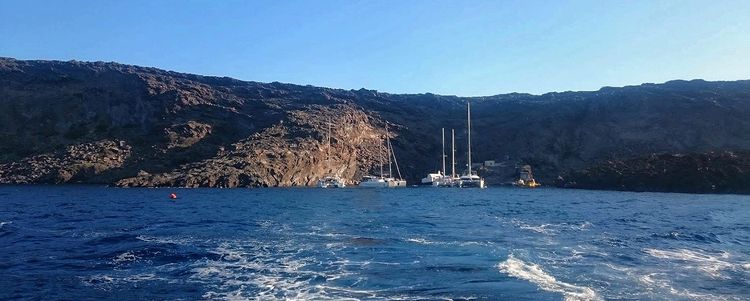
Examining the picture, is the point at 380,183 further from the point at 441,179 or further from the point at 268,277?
the point at 268,277

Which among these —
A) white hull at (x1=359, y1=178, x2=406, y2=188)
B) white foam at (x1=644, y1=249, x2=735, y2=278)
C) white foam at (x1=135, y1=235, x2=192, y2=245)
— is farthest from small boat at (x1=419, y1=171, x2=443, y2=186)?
white foam at (x1=644, y1=249, x2=735, y2=278)

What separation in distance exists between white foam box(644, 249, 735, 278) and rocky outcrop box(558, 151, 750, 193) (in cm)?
6986

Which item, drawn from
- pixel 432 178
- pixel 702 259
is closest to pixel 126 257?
pixel 702 259

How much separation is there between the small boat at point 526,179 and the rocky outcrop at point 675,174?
776 centimetres

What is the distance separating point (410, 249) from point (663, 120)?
121 metres

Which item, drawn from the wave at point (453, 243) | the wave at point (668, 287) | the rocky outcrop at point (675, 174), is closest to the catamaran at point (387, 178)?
the rocky outcrop at point (675, 174)

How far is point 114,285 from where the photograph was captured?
18422mm

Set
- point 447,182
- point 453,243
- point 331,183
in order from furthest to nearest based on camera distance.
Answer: point 447,182 < point 331,183 < point 453,243

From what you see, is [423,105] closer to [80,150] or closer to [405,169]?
[405,169]

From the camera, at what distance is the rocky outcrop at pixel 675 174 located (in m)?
88.4

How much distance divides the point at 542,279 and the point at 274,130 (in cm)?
10802

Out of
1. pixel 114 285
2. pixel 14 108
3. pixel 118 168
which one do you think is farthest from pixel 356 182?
pixel 114 285

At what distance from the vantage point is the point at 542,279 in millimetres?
19797

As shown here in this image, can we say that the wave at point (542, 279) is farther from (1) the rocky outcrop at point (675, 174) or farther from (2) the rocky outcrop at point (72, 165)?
(2) the rocky outcrop at point (72, 165)
